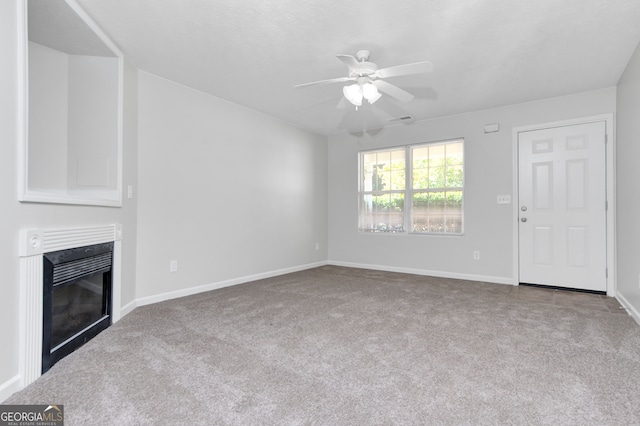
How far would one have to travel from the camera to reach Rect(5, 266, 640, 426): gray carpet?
1.58 metres

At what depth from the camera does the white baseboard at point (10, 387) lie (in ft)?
5.49

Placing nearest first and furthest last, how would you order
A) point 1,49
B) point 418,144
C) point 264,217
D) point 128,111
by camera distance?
point 1,49, point 128,111, point 264,217, point 418,144

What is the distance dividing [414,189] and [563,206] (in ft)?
6.53

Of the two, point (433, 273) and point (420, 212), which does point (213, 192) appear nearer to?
point (420, 212)

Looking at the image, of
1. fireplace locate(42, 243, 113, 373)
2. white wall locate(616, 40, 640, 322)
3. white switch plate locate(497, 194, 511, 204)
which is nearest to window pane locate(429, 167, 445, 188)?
white switch plate locate(497, 194, 511, 204)

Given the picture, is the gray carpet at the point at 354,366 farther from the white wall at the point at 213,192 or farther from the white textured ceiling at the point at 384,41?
the white textured ceiling at the point at 384,41

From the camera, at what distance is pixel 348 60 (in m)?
2.48

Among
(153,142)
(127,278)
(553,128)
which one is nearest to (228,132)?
(153,142)

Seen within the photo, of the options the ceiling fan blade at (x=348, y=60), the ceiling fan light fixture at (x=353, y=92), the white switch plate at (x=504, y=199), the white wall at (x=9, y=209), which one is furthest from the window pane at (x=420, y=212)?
the white wall at (x=9, y=209)

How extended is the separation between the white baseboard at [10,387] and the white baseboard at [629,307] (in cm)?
450

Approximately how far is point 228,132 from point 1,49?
268 cm

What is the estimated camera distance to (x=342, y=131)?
5891 millimetres

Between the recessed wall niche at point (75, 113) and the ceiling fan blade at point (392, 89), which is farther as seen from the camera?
the ceiling fan blade at point (392, 89)

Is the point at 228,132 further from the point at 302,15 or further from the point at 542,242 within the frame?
the point at 542,242
